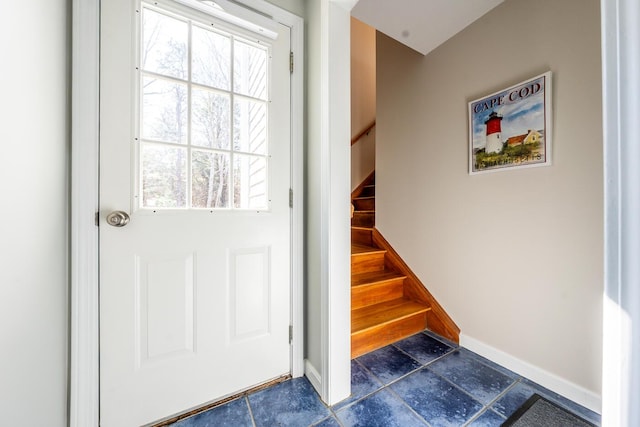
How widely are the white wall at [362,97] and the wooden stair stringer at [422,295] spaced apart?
141 centimetres

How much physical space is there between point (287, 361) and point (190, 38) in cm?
173

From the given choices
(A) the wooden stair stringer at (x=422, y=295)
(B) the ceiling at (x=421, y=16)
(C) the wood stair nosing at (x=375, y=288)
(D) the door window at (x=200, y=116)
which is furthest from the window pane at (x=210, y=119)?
(A) the wooden stair stringer at (x=422, y=295)

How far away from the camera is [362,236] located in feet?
8.64

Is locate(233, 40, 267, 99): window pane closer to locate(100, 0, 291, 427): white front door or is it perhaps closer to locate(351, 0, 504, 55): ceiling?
locate(100, 0, 291, 427): white front door

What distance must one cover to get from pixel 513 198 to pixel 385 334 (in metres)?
1.22

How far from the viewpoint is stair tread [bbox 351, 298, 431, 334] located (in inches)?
67.6

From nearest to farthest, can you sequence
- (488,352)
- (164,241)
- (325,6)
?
(164,241)
(325,6)
(488,352)

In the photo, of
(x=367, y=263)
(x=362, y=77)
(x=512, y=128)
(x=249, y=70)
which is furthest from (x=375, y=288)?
(x=362, y=77)

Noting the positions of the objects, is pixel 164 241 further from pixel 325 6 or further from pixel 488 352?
pixel 488 352

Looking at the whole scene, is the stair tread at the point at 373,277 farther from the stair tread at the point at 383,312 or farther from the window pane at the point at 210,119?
the window pane at the point at 210,119

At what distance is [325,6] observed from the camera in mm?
1203

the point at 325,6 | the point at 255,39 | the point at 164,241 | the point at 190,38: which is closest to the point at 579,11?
the point at 325,6

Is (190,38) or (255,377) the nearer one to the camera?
(190,38)

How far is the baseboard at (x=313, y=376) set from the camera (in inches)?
50.5
